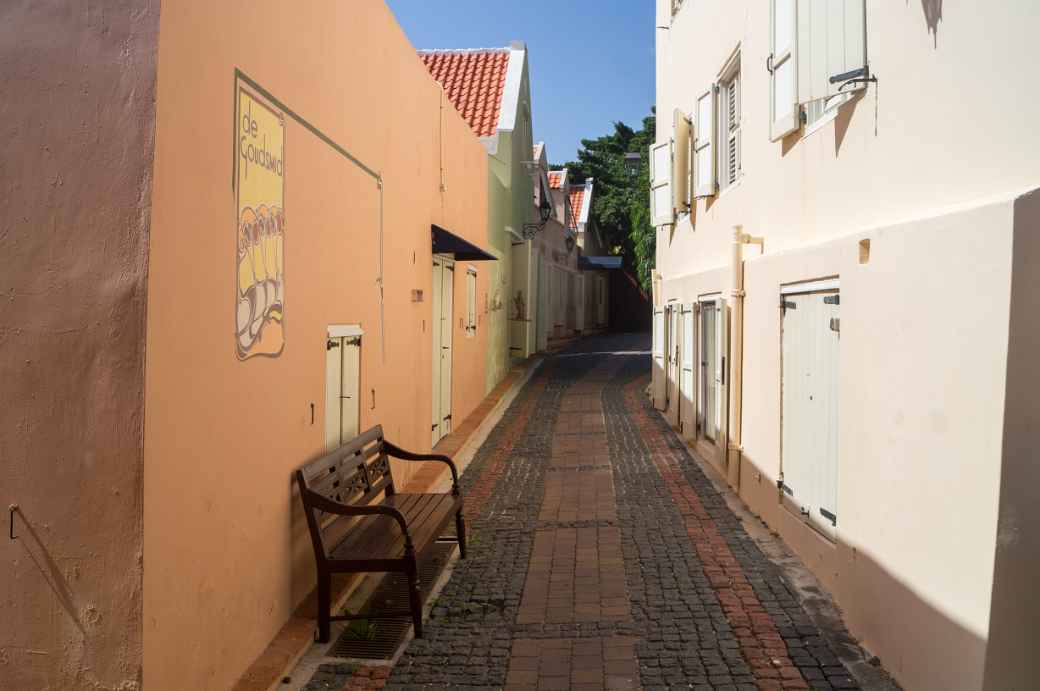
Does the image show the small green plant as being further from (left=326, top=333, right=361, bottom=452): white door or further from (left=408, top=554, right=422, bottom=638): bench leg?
(left=326, top=333, right=361, bottom=452): white door

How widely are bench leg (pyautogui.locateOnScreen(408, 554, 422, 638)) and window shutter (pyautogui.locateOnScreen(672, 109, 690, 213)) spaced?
7564 millimetres

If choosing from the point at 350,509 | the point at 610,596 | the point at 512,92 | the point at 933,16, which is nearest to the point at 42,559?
the point at 350,509

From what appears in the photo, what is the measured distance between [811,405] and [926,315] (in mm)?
2099

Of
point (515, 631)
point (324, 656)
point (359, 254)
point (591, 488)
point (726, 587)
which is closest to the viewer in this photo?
point (324, 656)

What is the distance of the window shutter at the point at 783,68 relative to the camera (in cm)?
603

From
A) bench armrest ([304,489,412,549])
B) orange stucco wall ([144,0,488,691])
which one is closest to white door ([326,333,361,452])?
orange stucco wall ([144,0,488,691])

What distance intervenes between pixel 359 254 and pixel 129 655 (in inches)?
148

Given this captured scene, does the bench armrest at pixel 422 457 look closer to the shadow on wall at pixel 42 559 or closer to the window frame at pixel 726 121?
the shadow on wall at pixel 42 559

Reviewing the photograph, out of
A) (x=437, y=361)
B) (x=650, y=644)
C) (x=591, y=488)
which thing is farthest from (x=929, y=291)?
(x=437, y=361)

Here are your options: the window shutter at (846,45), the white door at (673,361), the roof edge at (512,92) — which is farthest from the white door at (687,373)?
the roof edge at (512,92)

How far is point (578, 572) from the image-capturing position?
610 cm

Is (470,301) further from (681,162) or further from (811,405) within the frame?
(811,405)

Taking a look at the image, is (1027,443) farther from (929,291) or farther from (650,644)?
(650,644)

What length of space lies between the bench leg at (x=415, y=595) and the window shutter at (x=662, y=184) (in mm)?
8066
